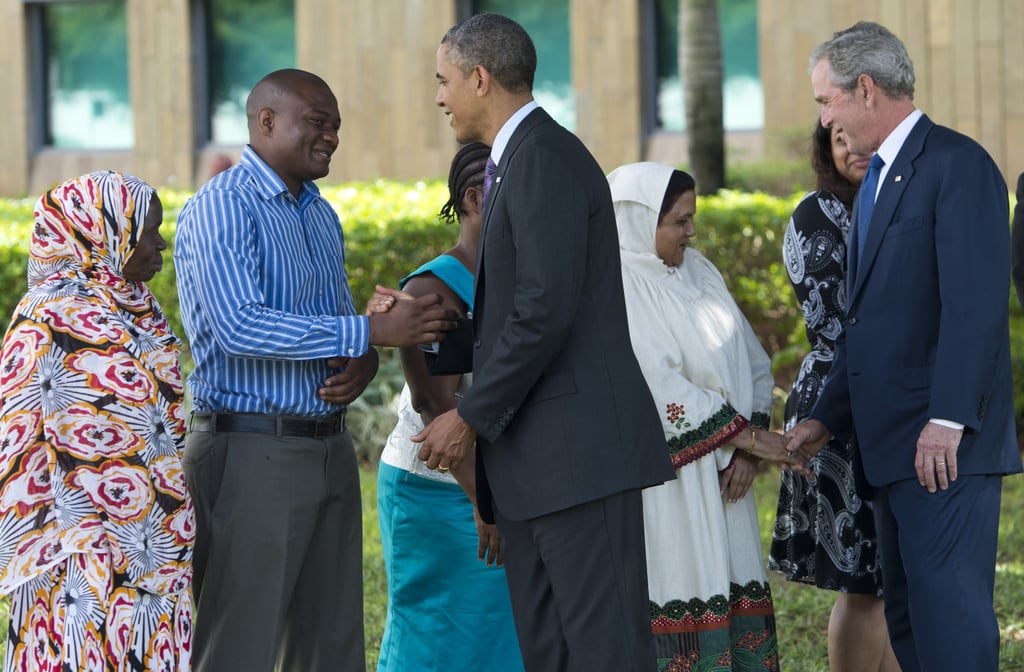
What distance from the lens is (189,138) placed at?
17.6m

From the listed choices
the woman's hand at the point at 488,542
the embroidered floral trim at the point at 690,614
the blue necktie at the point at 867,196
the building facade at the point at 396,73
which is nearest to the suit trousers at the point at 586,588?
the woman's hand at the point at 488,542

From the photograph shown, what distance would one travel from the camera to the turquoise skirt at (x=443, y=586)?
4562mm

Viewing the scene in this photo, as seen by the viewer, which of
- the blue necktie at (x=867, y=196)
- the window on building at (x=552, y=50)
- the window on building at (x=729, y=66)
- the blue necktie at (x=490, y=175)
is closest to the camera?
the blue necktie at (x=490, y=175)

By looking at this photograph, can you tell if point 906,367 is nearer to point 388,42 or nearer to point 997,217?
point 997,217

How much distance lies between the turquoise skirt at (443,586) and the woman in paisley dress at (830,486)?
1.07 meters

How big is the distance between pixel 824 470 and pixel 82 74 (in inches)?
619

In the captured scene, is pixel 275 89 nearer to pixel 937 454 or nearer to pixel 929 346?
pixel 929 346

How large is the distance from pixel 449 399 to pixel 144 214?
1.08 meters

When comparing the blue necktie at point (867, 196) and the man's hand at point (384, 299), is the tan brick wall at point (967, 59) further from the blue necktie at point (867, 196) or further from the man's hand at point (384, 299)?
the man's hand at point (384, 299)

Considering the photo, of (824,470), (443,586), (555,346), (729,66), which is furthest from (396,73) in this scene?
(555,346)

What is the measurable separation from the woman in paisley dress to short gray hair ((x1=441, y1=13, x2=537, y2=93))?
1.42 metres

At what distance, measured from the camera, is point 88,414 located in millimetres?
3750

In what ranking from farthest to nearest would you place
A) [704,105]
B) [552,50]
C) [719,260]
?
1. [552,50]
2. [704,105]
3. [719,260]

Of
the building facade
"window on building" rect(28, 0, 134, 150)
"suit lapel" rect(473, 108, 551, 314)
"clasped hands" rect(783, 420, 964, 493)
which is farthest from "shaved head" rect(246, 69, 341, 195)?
"window on building" rect(28, 0, 134, 150)
